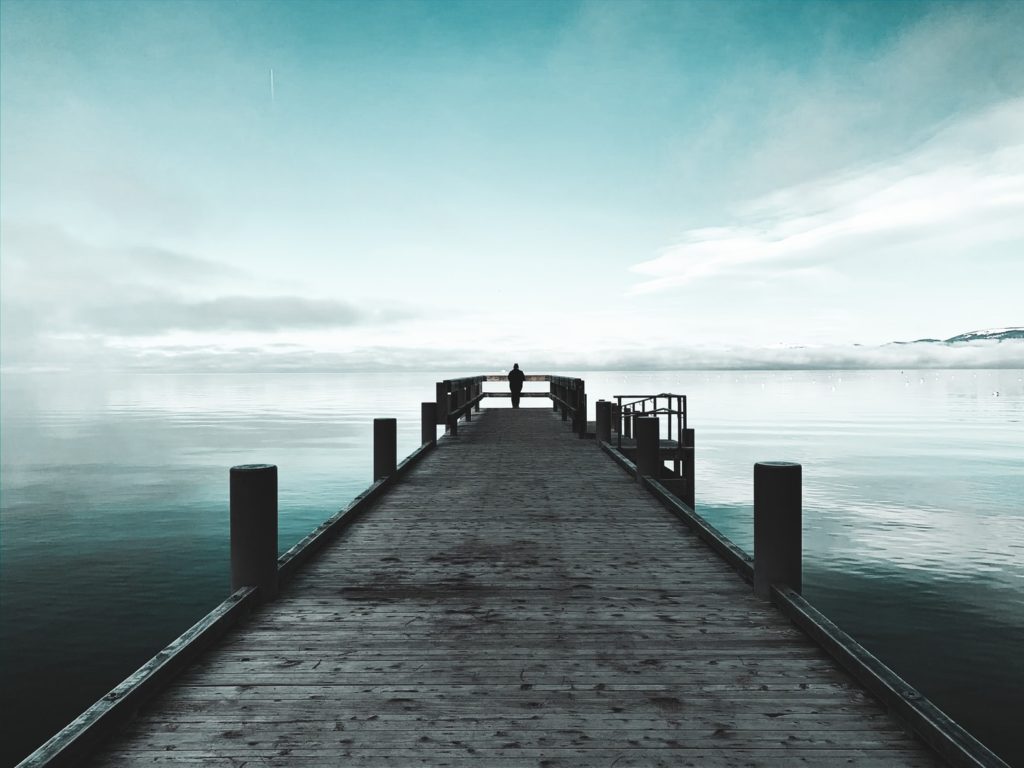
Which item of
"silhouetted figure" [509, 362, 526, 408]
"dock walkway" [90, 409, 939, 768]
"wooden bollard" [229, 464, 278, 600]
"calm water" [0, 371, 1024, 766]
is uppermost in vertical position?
"silhouetted figure" [509, 362, 526, 408]

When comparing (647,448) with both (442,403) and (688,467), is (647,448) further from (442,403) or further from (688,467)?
(688,467)

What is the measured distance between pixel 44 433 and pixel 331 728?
52190 mm

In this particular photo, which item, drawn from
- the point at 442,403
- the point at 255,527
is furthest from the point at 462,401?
the point at 255,527

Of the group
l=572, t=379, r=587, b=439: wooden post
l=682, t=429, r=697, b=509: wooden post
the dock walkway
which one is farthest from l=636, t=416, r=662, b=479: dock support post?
l=682, t=429, r=697, b=509: wooden post

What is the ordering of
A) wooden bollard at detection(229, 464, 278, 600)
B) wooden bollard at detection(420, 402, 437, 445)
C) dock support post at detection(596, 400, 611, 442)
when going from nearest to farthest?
wooden bollard at detection(229, 464, 278, 600) < wooden bollard at detection(420, 402, 437, 445) < dock support post at detection(596, 400, 611, 442)

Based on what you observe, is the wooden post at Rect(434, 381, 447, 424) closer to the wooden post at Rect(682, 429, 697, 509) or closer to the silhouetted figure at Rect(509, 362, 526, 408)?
the wooden post at Rect(682, 429, 697, 509)

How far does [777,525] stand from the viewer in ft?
16.5

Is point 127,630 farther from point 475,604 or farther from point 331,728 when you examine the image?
point 331,728

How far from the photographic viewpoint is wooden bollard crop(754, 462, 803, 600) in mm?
4953

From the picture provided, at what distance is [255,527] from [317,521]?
14.9m

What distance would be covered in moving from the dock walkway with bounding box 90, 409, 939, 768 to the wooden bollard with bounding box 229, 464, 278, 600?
0.28 meters

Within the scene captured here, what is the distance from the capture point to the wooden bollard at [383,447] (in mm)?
10367

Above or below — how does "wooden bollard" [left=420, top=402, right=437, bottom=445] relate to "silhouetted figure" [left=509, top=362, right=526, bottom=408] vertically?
below

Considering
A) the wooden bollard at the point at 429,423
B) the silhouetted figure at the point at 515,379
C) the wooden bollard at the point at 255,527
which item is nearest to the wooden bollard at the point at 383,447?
the wooden bollard at the point at 429,423
